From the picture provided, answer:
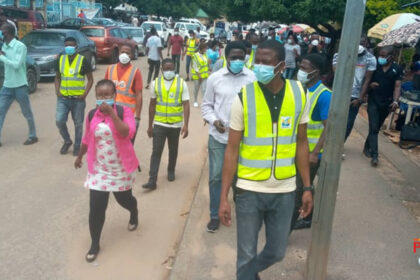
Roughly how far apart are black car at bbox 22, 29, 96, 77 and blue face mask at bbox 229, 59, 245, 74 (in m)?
9.72

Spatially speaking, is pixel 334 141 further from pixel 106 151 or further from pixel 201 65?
pixel 201 65

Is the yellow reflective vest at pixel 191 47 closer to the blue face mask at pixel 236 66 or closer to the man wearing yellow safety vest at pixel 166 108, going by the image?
the man wearing yellow safety vest at pixel 166 108

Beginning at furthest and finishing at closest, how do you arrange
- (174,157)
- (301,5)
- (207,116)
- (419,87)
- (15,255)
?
1. (301,5)
2. (419,87)
3. (174,157)
4. (207,116)
5. (15,255)

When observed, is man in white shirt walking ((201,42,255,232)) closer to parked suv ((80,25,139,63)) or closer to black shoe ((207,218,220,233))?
black shoe ((207,218,220,233))

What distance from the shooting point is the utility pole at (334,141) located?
2801mm

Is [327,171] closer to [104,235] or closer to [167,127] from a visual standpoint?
[104,235]

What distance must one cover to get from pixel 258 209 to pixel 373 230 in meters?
2.38

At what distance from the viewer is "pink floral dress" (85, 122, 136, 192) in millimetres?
3641

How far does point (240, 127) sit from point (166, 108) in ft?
9.26

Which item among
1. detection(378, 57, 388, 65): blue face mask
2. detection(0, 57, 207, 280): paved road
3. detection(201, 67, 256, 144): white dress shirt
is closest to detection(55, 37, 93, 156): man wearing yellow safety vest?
detection(0, 57, 207, 280): paved road

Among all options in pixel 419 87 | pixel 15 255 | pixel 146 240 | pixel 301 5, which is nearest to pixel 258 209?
pixel 146 240

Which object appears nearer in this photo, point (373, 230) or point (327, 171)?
point (327, 171)

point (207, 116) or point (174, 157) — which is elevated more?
point (207, 116)

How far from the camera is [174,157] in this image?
5934 mm
